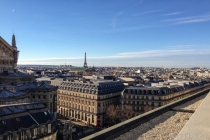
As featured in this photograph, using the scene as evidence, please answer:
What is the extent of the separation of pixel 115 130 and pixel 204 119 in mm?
8683

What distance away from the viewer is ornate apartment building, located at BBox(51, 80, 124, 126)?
77.9m

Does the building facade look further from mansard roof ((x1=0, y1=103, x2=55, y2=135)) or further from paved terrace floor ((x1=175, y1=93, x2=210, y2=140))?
paved terrace floor ((x1=175, y1=93, x2=210, y2=140))

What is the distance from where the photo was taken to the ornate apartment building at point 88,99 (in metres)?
77.9

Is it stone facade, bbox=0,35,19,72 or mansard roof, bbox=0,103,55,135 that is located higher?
stone facade, bbox=0,35,19,72

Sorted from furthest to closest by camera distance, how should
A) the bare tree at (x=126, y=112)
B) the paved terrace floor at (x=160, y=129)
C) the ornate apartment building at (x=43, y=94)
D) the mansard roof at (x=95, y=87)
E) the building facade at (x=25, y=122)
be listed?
the mansard roof at (x=95, y=87), the bare tree at (x=126, y=112), the ornate apartment building at (x=43, y=94), the building facade at (x=25, y=122), the paved terrace floor at (x=160, y=129)

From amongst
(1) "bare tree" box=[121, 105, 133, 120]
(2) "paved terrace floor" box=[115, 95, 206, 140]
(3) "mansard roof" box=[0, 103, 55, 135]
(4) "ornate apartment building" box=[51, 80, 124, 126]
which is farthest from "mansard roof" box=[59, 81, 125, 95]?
(2) "paved terrace floor" box=[115, 95, 206, 140]

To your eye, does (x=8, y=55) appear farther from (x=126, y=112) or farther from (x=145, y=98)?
(x=145, y=98)

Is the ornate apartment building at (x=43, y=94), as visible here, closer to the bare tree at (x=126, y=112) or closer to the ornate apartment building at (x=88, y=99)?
the ornate apartment building at (x=88, y=99)

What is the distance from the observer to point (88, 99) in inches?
3147

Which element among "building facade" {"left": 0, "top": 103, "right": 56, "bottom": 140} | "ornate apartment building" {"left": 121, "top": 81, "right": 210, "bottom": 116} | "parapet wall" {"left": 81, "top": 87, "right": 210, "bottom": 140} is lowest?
"ornate apartment building" {"left": 121, "top": 81, "right": 210, "bottom": 116}

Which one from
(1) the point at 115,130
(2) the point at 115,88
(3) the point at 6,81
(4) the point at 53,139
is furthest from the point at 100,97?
(1) the point at 115,130

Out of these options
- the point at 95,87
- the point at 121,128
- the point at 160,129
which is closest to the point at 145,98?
the point at 95,87

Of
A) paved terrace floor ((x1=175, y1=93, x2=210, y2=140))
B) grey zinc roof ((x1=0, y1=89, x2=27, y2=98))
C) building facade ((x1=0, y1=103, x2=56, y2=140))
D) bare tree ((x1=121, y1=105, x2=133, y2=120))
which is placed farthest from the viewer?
bare tree ((x1=121, y1=105, x2=133, y2=120))

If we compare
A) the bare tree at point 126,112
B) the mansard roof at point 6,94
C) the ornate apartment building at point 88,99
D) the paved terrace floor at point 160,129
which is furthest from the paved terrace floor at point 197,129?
the ornate apartment building at point 88,99
